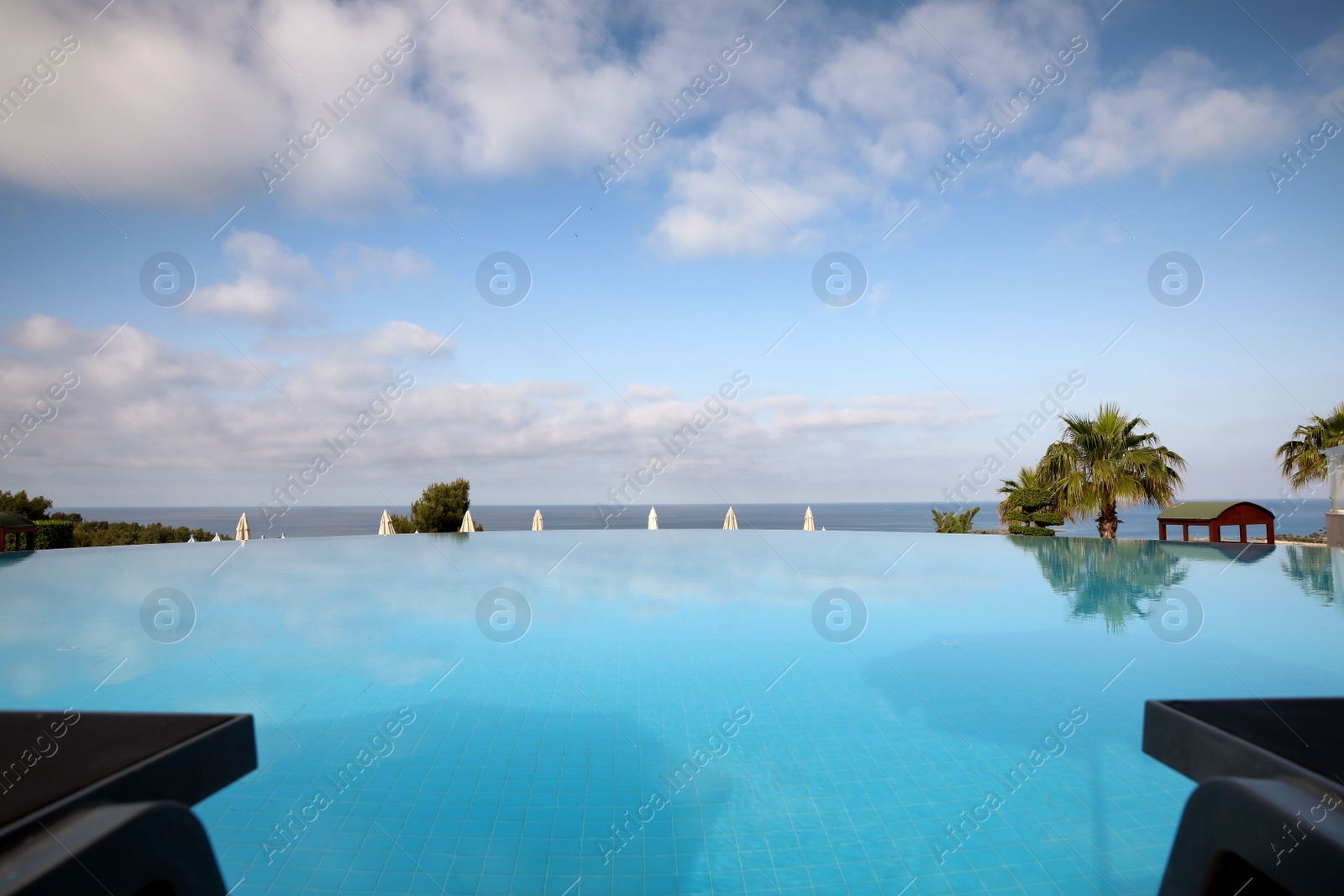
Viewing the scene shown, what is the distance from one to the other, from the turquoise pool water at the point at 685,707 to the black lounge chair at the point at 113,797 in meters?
1.69

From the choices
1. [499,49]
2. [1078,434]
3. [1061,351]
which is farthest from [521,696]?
[1078,434]

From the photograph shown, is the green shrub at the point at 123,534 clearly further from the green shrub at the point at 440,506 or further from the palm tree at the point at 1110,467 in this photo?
the palm tree at the point at 1110,467

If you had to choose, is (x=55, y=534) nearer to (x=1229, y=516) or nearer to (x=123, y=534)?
(x=123, y=534)

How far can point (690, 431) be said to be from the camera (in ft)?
30.6

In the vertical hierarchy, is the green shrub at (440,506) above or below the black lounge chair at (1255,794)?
above

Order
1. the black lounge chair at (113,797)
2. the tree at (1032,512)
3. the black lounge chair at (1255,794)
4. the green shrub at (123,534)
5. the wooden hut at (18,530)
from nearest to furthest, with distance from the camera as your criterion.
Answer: the black lounge chair at (113,797) < the black lounge chair at (1255,794) < the wooden hut at (18,530) < the green shrub at (123,534) < the tree at (1032,512)

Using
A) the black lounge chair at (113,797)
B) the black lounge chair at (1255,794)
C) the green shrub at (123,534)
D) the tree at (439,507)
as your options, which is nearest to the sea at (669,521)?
the tree at (439,507)

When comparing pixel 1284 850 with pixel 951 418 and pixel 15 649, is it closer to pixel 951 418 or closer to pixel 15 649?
pixel 15 649

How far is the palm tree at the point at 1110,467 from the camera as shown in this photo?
14.5m

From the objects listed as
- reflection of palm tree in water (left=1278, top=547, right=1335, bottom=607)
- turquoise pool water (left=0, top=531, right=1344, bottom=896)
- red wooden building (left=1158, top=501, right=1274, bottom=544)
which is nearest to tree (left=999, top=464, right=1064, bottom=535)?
red wooden building (left=1158, top=501, right=1274, bottom=544)

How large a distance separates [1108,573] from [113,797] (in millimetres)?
12388

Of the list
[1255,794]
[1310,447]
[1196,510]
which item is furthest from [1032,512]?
[1255,794]

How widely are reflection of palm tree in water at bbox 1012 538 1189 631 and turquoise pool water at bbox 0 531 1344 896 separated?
110 mm

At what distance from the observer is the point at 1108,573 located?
33.1ft
